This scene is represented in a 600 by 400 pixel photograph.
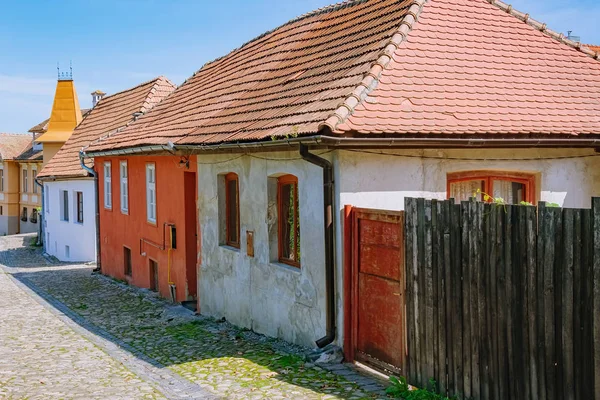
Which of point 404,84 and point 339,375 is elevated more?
point 404,84

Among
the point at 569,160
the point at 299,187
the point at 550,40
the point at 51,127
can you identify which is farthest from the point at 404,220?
the point at 51,127

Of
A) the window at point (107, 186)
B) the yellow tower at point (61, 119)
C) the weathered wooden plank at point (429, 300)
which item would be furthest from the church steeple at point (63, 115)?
the weathered wooden plank at point (429, 300)

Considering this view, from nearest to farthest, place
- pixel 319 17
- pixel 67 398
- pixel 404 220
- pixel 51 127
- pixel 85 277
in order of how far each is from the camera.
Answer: pixel 404 220, pixel 67 398, pixel 319 17, pixel 85 277, pixel 51 127

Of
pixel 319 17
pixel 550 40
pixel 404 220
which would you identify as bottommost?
pixel 404 220

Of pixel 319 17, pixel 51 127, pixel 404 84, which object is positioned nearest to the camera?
pixel 404 84

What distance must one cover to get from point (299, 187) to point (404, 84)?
1.99 metres

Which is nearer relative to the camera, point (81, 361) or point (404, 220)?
point (404, 220)

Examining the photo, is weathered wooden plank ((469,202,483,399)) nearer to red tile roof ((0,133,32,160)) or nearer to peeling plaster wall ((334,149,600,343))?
peeling plaster wall ((334,149,600,343))

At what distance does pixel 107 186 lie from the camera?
71.4ft

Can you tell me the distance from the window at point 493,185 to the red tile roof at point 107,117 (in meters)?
14.8

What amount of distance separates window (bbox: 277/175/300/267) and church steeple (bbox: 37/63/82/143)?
3009cm

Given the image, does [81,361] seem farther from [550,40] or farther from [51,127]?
[51,127]

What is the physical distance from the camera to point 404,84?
9.75 meters

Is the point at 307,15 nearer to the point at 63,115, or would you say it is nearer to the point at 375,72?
the point at 375,72
